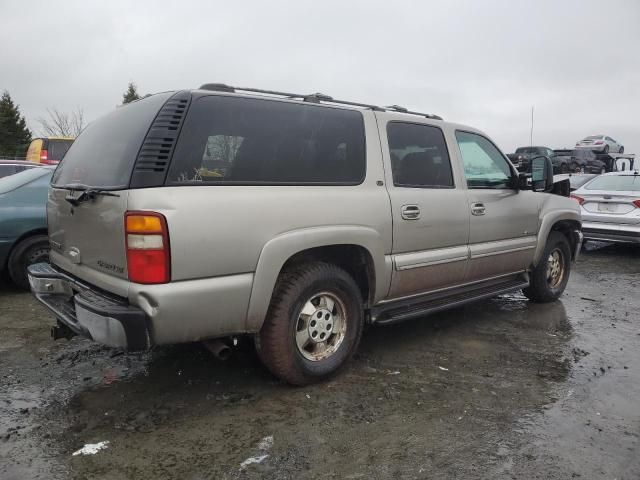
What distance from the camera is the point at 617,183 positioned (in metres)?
9.18

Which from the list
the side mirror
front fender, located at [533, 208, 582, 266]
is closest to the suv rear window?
the side mirror

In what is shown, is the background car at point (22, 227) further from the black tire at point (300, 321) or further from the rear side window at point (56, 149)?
the rear side window at point (56, 149)

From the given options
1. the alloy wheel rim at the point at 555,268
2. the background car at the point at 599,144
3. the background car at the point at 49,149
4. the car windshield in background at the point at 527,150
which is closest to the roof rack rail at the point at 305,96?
the alloy wheel rim at the point at 555,268

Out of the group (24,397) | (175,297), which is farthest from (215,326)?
(24,397)

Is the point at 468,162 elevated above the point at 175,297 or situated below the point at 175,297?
above

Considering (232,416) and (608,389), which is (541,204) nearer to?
(608,389)

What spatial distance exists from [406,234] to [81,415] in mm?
2420

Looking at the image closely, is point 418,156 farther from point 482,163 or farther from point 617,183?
point 617,183

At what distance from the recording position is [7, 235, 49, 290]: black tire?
545 cm

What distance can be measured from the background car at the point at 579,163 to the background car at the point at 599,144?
2463mm

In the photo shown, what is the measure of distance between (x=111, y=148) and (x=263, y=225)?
3.47 feet

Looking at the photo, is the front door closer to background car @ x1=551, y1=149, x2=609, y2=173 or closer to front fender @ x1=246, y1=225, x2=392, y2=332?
front fender @ x1=246, y1=225, x2=392, y2=332

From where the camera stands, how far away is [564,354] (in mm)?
4145

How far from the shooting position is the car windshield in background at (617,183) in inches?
350
